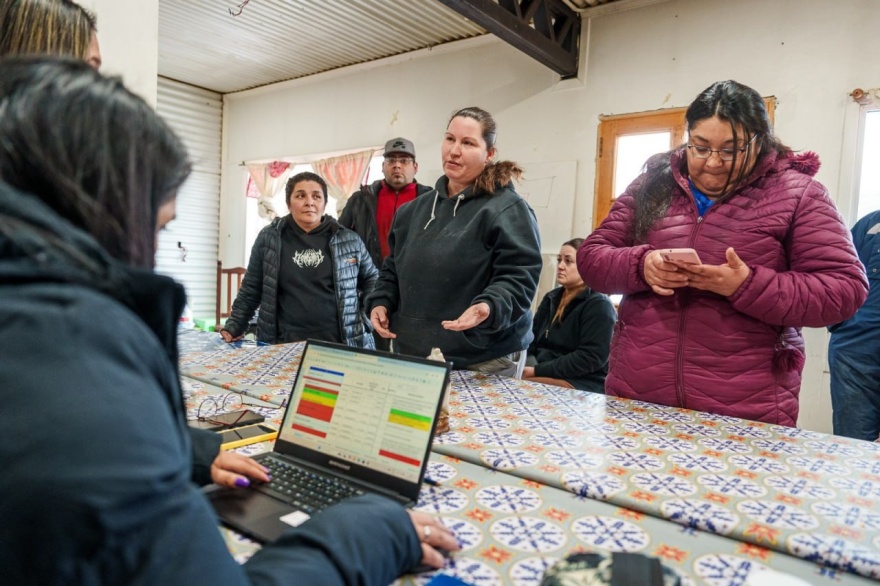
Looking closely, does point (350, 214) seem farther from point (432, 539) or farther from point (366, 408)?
point (432, 539)

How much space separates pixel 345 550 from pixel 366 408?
1.27 feet

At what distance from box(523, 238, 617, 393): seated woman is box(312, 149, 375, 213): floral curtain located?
344 centimetres

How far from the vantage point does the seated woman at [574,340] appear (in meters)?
2.75

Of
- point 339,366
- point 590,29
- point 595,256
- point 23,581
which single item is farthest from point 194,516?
point 590,29

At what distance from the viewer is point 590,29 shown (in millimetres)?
4547

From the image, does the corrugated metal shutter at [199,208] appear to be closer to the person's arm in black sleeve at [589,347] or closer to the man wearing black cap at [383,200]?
the man wearing black cap at [383,200]

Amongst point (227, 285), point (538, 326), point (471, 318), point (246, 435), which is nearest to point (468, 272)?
point (471, 318)

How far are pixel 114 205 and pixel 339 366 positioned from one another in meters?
0.63

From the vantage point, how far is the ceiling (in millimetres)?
4746

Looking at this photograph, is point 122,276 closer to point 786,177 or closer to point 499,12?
point 786,177

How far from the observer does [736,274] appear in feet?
4.17

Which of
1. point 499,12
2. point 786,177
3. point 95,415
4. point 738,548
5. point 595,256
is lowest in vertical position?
point 738,548

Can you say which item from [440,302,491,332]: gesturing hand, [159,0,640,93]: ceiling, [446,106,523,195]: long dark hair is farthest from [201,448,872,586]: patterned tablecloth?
[159,0,640,93]: ceiling

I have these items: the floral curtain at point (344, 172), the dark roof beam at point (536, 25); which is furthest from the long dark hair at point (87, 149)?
the floral curtain at point (344, 172)
